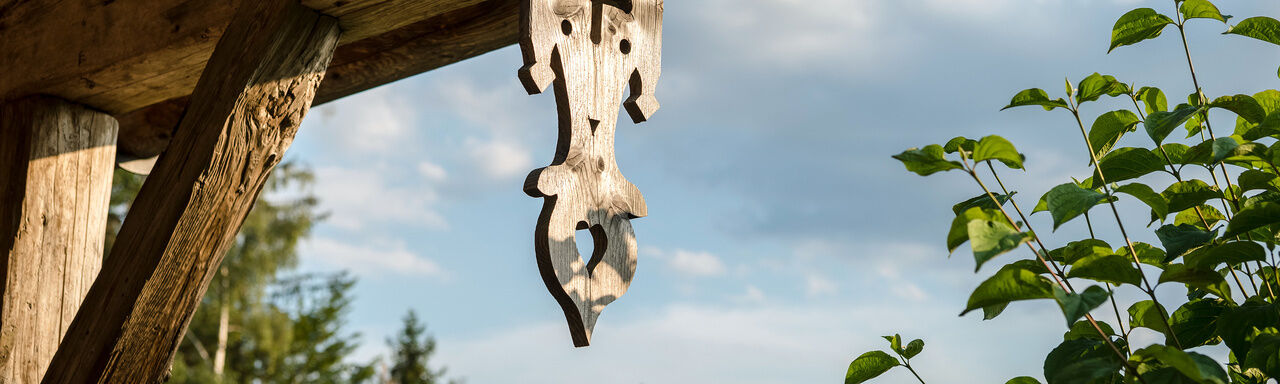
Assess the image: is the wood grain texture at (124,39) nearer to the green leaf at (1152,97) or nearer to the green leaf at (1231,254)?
Result: the green leaf at (1152,97)

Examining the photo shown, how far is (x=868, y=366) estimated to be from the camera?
0.99m

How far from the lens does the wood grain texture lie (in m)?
1.98

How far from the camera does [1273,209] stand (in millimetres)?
847

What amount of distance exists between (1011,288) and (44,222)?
7.98 ft

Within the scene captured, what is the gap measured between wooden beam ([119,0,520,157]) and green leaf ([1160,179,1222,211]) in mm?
1473

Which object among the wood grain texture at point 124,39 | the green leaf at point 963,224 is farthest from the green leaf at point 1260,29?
the wood grain texture at point 124,39

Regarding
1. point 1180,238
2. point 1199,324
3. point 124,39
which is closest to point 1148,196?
point 1180,238

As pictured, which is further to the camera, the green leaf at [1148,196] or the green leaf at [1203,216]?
the green leaf at [1203,216]

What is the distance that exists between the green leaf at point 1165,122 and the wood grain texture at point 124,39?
1.35 m

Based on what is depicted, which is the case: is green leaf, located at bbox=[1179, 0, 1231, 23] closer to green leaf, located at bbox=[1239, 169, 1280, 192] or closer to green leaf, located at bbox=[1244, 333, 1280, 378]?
green leaf, located at bbox=[1239, 169, 1280, 192]

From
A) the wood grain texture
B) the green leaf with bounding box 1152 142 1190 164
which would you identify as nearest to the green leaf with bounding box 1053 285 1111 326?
the green leaf with bounding box 1152 142 1190 164

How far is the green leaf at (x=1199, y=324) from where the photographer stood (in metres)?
0.94

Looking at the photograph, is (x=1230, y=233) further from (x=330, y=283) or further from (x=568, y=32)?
(x=330, y=283)

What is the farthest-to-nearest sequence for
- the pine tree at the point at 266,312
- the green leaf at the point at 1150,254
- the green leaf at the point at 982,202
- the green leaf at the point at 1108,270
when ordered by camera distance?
the pine tree at the point at 266,312 → the green leaf at the point at 1150,254 → the green leaf at the point at 982,202 → the green leaf at the point at 1108,270
